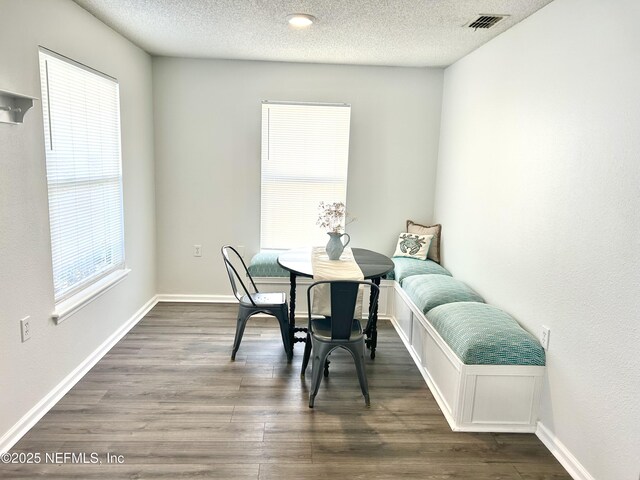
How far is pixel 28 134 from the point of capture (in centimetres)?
237

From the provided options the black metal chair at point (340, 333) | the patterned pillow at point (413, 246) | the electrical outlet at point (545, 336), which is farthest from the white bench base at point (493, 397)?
the patterned pillow at point (413, 246)

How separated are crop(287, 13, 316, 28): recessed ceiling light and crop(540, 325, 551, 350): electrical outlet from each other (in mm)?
2385

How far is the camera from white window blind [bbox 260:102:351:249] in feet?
14.5

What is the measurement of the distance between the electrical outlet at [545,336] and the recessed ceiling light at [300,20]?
2.38 meters

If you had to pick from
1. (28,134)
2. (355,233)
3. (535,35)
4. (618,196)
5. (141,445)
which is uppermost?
(535,35)

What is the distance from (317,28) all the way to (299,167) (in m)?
1.55

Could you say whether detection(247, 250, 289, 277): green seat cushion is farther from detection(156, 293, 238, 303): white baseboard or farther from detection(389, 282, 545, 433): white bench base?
detection(389, 282, 545, 433): white bench base

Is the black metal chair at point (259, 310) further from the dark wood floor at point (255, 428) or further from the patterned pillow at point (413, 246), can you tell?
the patterned pillow at point (413, 246)

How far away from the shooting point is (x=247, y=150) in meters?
4.45

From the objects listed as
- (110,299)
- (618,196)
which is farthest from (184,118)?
(618,196)

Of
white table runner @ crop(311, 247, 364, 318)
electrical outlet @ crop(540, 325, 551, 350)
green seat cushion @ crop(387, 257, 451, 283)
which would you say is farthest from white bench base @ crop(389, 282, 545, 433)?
green seat cushion @ crop(387, 257, 451, 283)

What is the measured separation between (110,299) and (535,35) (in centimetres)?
346

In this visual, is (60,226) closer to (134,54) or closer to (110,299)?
(110,299)

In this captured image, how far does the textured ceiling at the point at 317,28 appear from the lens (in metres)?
2.72
